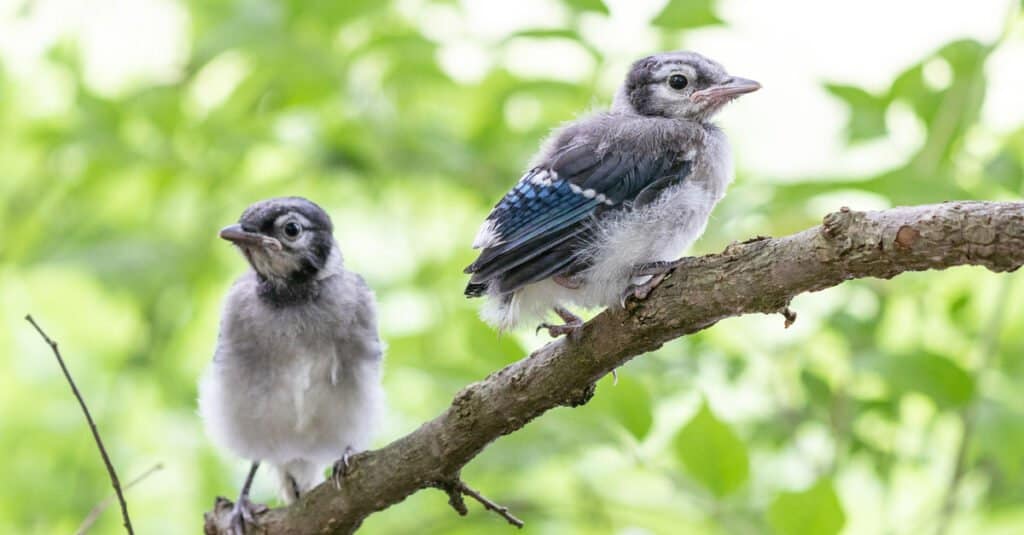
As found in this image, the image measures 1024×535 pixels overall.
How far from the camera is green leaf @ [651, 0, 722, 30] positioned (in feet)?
8.76

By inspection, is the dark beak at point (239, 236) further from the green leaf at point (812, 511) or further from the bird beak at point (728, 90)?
the green leaf at point (812, 511)

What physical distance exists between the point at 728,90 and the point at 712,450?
0.71 metres

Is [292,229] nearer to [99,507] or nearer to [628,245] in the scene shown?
[99,507]

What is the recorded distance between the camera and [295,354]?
2633 millimetres

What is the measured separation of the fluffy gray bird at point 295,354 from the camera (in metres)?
2.63

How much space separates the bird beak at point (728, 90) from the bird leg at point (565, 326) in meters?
0.60

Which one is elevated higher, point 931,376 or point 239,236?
point 239,236

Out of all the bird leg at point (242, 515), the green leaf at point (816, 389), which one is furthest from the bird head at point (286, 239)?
the green leaf at point (816, 389)

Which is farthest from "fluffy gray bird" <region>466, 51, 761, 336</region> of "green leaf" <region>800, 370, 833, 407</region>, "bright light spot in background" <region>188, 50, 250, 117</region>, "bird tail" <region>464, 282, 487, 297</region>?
"bright light spot in background" <region>188, 50, 250, 117</region>

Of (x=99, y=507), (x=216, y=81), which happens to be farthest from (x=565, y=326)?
(x=216, y=81)

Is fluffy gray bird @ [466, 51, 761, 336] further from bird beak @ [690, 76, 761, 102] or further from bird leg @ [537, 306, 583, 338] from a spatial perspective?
bird beak @ [690, 76, 761, 102]

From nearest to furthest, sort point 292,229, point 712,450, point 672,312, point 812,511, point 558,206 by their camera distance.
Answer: point 672,312, point 558,206, point 812,511, point 712,450, point 292,229

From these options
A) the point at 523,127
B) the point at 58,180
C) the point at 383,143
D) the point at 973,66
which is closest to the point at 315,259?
the point at 383,143

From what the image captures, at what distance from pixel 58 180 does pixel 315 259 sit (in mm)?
1780
